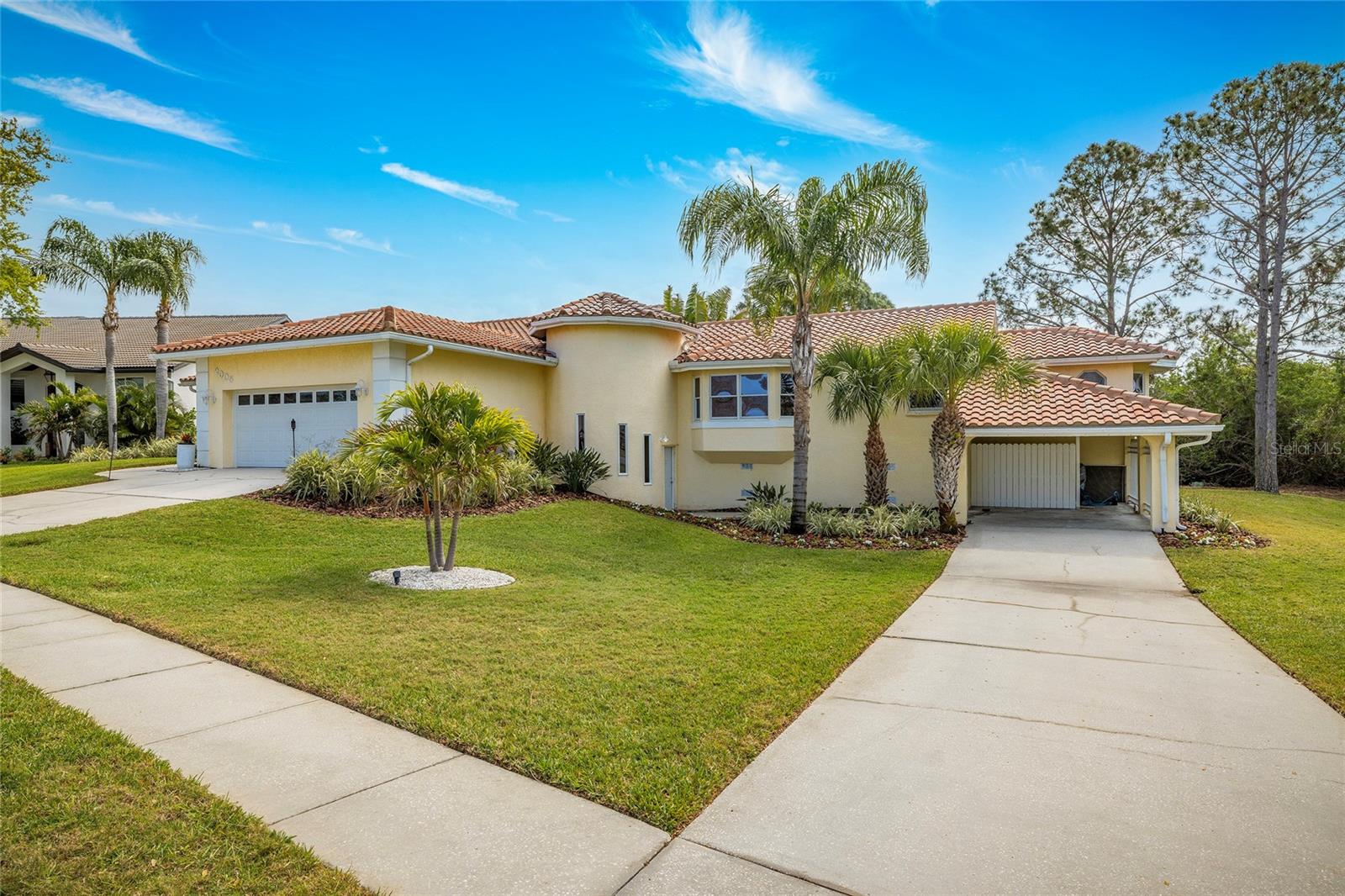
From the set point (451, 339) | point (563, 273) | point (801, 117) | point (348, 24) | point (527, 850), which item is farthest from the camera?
point (563, 273)

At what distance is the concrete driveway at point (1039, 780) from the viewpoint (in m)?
3.26

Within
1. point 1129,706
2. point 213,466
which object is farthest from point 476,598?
point 213,466

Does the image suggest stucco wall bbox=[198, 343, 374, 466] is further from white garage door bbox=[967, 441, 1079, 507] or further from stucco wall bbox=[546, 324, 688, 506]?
white garage door bbox=[967, 441, 1079, 507]

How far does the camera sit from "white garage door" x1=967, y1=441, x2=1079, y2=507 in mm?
18516

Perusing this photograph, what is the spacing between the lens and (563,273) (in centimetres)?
2377

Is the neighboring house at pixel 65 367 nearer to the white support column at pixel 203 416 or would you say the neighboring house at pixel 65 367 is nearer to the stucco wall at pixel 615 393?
the white support column at pixel 203 416

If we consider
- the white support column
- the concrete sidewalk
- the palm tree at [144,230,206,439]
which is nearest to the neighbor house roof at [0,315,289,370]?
the palm tree at [144,230,206,439]

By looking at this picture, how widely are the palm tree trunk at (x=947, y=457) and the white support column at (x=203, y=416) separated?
57.7ft

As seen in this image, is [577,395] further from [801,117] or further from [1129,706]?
[1129,706]

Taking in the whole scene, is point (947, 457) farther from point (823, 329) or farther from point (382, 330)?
point (382, 330)

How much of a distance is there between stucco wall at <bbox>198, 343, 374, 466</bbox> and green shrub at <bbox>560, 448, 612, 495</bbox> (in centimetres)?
454

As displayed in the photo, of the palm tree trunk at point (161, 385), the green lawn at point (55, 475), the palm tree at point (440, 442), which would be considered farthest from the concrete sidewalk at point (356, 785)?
the palm tree trunk at point (161, 385)

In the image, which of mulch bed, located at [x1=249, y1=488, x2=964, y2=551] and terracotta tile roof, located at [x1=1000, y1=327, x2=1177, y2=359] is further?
terracotta tile roof, located at [x1=1000, y1=327, x2=1177, y2=359]

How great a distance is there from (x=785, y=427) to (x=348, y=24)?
12.0 metres
